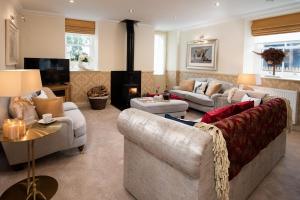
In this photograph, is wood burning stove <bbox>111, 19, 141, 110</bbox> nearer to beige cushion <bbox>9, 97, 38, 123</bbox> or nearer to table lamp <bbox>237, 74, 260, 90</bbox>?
table lamp <bbox>237, 74, 260, 90</bbox>

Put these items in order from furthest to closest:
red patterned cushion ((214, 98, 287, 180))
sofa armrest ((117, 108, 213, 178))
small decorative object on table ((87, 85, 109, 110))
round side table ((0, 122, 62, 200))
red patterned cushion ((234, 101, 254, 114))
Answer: small decorative object on table ((87, 85, 109, 110)), red patterned cushion ((234, 101, 254, 114)), round side table ((0, 122, 62, 200)), red patterned cushion ((214, 98, 287, 180)), sofa armrest ((117, 108, 213, 178))

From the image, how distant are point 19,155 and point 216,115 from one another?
2.31 meters

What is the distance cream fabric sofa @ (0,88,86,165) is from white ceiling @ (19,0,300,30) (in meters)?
2.78

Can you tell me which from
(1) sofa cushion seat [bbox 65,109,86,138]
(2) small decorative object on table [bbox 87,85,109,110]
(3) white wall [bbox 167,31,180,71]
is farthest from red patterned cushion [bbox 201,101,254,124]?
(3) white wall [bbox 167,31,180,71]

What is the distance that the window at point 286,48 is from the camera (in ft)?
15.8

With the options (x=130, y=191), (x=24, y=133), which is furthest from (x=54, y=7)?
(x=130, y=191)

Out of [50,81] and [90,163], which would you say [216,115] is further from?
[50,81]

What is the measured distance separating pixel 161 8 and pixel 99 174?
3.95m

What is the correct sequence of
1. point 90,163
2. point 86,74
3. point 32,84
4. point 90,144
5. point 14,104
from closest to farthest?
point 32,84, point 14,104, point 90,163, point 90,144, point 86,74

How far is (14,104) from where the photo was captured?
263cm

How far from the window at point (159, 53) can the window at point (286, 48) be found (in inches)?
143

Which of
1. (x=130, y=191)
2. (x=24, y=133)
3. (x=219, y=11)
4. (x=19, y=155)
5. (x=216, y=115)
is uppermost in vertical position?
(x=219, y=11)

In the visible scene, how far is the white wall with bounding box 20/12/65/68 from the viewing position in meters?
5.54

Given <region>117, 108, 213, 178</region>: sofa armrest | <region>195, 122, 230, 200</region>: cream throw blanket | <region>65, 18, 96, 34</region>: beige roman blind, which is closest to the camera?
<region>117, 108, 213, 178</region>: sofa armrest
